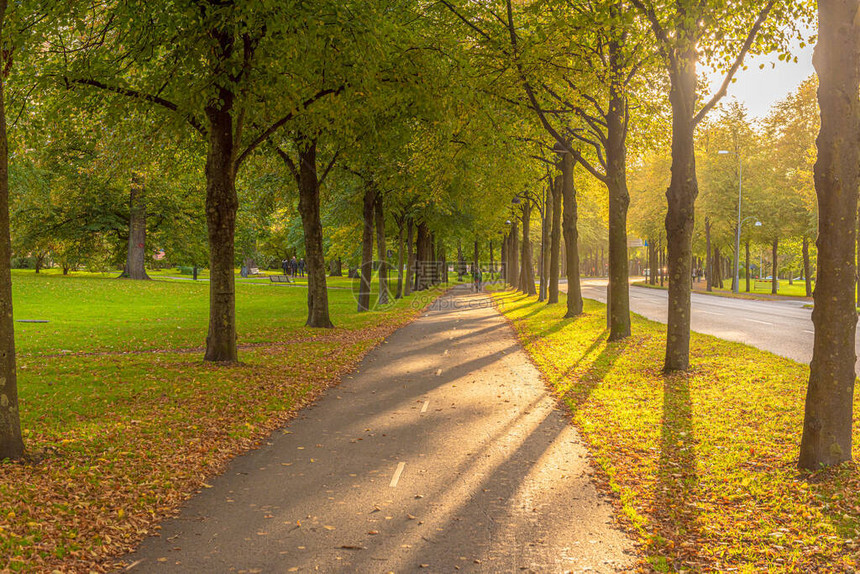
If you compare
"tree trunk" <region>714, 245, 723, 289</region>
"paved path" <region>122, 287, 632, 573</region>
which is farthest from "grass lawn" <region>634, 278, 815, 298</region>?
"paved path" <region>122, 287, 632, 573</region>

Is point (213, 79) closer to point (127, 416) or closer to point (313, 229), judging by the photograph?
point (127, 416)

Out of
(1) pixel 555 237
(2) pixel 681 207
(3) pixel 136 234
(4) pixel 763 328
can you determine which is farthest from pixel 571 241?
(3) pixel 136 234

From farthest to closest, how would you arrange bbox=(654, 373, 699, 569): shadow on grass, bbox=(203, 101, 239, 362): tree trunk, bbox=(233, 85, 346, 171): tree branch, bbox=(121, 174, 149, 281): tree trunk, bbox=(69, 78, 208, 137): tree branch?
bbox=(121, 174, 149, 281): tree trunk
bbox=(233, 85, 346, 171): tree branch
bbox=(203, 101, 239, 362): tree trunk
bbox=(69, 78, 208, 137): tree branch
bbox=(654, 373, 699, 569): shadow on grass

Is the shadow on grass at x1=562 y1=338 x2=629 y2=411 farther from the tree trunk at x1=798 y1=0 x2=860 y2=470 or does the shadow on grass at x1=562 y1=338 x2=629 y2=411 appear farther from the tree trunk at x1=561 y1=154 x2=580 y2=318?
the tree trunk at x1=561 y1=154 x2=580 y2=318

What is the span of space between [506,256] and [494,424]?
5768cm

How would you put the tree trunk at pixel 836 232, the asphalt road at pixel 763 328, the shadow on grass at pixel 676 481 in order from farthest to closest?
the asphalt road at pixel 763 328 < the tree trunk at pixel 836 232 < the shadow on grass at pixel 676 481

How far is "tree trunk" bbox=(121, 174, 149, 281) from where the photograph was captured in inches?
1672

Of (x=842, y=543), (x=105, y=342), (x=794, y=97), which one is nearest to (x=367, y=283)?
(x=105, y=342)

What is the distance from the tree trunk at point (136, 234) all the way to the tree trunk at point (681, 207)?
38.6 meters

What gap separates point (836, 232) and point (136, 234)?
44157 mm

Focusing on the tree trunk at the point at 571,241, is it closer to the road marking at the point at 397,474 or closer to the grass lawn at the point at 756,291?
the road marking at the point at 397,474

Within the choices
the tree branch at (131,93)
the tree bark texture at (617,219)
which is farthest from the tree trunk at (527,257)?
the tree branch at (131,93)

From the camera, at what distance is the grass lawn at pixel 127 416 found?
16.5 feet

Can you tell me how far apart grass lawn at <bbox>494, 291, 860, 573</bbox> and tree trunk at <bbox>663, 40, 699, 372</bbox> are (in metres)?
0.61
